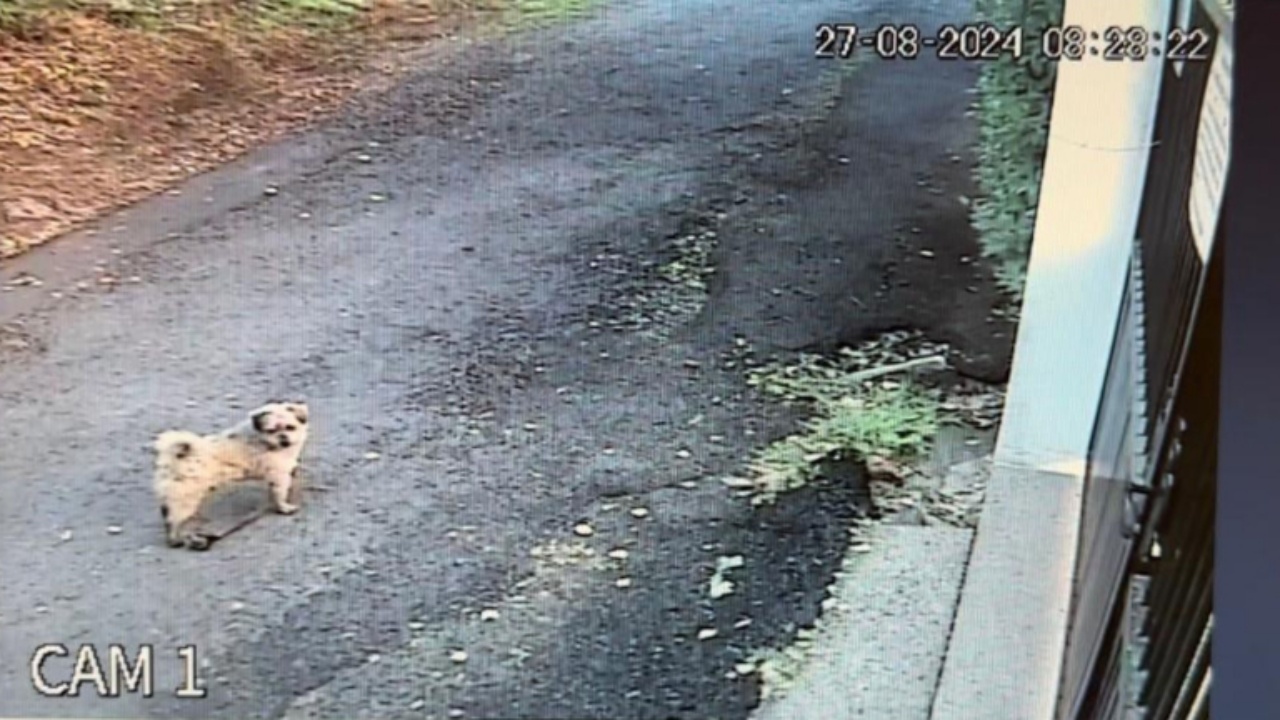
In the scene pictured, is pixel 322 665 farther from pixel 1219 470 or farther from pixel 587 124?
pixel 1219 470

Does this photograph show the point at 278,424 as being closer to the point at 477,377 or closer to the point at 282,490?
the point at 282,490

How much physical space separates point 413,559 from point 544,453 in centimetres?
17

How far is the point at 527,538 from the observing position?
1797mm

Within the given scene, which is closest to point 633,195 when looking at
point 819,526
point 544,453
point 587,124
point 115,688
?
point 587,124

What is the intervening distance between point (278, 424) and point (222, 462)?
7cm

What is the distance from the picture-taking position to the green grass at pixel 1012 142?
174 cm

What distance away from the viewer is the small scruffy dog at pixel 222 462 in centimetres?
177

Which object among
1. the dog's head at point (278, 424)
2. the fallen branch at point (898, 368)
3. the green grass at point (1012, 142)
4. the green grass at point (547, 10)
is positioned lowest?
the dog's head at point (278, 424)

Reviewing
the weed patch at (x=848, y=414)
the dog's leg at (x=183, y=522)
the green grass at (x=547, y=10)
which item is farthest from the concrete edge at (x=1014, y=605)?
the dog's leg at (x=183, y=522)

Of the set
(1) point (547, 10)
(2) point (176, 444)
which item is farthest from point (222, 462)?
(1) point (547, 10)

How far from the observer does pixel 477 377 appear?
1.81m

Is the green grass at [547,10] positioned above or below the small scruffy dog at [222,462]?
above

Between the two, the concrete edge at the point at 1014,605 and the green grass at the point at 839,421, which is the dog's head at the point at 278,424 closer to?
the green grass at the point at 839,421

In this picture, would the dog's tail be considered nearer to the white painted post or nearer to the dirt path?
the dirt path
